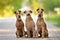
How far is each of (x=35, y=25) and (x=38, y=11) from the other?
1.55 ft

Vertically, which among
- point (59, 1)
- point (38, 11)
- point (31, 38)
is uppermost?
point (59, 1)

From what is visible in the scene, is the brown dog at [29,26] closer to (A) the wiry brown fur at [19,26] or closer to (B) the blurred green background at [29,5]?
(A) the wiry brown fur at [19,26]

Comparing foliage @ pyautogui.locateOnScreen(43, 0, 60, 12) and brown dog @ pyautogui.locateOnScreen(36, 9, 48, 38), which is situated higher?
foliage @ pyautogui.locateOnScreen(43, 0, 60, 12)

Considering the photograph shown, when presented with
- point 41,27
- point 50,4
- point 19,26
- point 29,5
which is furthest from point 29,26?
point 50,4

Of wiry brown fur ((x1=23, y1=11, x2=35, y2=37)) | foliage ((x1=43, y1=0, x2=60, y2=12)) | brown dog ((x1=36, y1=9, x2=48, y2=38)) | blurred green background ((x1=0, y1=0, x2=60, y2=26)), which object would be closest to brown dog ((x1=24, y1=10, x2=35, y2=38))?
wiry brown fur ((x1=23, y1=11, x2=35, y2=37))

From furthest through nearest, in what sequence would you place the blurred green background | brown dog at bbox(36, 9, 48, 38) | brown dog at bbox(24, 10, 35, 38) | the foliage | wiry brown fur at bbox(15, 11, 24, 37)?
the blurred green background
the foliage
wiry brown fur at bbox(15, 11, 24, 37)
brown dog at bbox(24, 10, 35, 38)
brown dog at bbox(36, 9, 48, 38)

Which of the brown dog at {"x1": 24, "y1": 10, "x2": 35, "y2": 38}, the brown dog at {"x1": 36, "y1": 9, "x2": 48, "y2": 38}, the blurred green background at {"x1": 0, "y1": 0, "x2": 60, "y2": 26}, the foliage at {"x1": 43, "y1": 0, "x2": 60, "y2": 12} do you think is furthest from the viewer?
the blurred green background at {"x1": 0, "y1": 0, "x2": 60, "y2": 26}

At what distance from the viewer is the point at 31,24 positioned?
39.3 feet

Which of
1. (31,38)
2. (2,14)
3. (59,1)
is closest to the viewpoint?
(31,38)

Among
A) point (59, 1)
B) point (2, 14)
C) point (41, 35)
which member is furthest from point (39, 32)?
point (2, 14)

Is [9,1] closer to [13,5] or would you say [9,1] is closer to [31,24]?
[13,5]

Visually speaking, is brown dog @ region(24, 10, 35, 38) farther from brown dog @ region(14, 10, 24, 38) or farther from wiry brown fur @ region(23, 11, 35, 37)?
brown dog @ region(14, 10, 24, 38)

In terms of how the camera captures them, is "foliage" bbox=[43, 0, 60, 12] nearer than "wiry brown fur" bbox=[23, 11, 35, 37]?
No

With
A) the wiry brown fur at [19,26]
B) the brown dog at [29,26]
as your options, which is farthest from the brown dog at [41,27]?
the wiry brown fur at [19,26]
